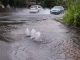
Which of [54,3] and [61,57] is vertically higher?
[61,57]

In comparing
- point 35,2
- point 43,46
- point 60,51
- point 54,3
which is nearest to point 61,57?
point 60,51

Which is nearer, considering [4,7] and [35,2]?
[4,7]

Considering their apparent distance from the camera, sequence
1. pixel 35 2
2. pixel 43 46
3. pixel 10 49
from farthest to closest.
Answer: pixel 35 2 → pixel 43 46 → pixel 10 49

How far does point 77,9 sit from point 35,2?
53.2 meters

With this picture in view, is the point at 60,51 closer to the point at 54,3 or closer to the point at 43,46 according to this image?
the point at 43,46

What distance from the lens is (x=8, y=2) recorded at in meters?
58.5

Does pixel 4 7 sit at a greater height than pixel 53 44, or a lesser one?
lesser

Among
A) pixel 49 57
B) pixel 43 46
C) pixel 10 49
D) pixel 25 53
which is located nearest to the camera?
pixel 49 57

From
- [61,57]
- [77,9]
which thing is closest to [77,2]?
[77,9]

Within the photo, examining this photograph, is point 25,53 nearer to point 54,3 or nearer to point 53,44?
point 53,44

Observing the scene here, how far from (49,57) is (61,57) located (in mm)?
445

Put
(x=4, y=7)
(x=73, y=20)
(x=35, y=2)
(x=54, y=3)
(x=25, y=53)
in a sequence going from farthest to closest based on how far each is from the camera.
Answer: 1. (x=35, y=2)
2. (x=54, y=3)
3. (x=4, y=7)
4. (x=73, y=20)
5. (x=25, y=53)

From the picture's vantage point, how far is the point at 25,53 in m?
10.4

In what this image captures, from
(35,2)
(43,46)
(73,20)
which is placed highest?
(43,46)
